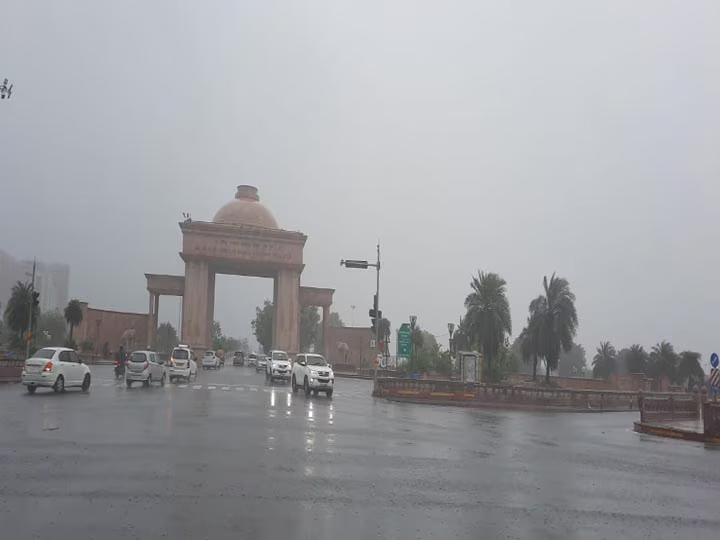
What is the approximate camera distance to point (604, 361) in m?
80.7

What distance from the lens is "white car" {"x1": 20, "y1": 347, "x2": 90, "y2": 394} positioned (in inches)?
955

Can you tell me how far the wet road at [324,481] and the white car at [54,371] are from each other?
6556 millimetres

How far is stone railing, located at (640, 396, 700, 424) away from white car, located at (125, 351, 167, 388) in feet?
71.1

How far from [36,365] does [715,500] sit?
2238 centimetres

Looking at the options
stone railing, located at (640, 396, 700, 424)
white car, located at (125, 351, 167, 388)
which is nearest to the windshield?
white car, located at (125, 351, 167, 388)

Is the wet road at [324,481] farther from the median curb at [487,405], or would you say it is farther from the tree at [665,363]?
the tree at [665,363]

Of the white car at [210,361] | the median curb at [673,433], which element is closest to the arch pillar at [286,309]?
the white car at [210,361]

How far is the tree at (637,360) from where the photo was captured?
70312 millimetres

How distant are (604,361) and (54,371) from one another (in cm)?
6993

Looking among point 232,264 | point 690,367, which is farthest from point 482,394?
point 232,264

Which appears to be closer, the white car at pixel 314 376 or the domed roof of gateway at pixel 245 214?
the white car at pixel 314 376

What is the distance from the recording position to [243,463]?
10547 millimetres

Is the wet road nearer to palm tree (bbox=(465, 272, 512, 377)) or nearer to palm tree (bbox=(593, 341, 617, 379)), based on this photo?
palm tree (bbox=(465, 272, 512, 377))

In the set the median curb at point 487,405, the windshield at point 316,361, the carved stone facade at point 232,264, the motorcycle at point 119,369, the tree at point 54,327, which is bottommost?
the median curb at point 487,405
